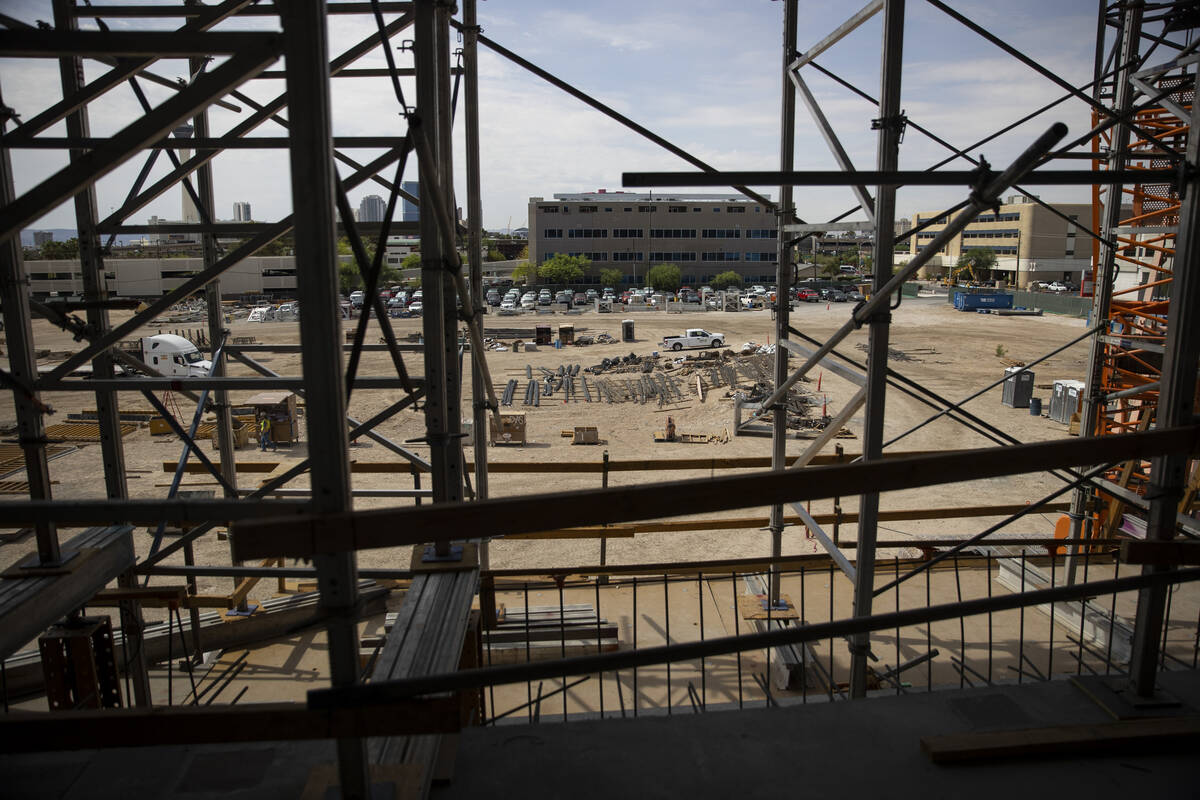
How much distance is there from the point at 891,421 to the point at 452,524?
2319cm

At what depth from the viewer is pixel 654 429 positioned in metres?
23.7

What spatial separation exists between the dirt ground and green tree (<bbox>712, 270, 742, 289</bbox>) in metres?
24.2

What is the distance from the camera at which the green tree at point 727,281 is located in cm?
7300

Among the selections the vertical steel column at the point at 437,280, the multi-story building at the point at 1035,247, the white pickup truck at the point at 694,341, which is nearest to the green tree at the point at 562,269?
the multi-story building at the point at 1035,247

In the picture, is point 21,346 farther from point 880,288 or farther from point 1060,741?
point 1060,741

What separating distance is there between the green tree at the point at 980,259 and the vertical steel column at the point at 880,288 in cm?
8016

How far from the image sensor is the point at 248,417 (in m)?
24.6

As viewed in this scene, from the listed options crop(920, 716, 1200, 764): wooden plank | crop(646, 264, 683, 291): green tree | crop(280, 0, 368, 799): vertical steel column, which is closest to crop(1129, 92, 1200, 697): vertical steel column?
crop(920, 716, 1200, 764): wooden plank

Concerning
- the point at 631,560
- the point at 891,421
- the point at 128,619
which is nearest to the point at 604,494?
the point at 128,619

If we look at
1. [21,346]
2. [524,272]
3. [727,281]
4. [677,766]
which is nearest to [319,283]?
[677,766]

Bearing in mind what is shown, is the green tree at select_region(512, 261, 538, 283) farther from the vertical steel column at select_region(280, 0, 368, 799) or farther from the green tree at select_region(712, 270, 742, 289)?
the vertical steel column at select_region(280, 0, 368, 799)

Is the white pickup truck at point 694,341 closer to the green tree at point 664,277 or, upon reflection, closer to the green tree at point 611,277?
the green tree at point 664,277

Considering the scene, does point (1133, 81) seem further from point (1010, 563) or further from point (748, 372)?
point (748, 372)

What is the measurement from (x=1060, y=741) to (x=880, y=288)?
308 cm
